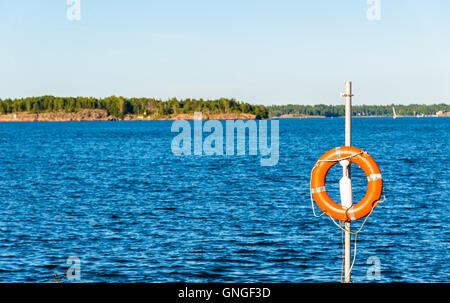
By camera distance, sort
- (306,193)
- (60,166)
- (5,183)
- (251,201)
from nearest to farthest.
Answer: (251,201) < (306,193) < (5,183) < (60,166)

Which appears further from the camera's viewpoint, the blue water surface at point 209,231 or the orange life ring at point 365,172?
the blue water surface at point 209,231

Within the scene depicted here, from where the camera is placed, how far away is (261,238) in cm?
1933

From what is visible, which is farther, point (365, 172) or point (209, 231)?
point (209, 231)

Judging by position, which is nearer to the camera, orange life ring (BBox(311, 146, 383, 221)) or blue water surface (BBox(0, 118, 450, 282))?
orange life ring (BBox(311, 146, 383, 221))

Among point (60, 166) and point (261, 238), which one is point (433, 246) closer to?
point (261, 238)

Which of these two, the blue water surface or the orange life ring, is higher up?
the orange life ring

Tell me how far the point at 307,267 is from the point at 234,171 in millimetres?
31199

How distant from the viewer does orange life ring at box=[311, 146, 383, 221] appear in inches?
348

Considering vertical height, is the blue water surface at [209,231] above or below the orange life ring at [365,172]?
below

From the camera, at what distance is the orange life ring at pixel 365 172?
8.83 meters

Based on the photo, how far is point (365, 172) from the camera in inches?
342

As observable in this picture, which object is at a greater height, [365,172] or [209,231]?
[365,172]

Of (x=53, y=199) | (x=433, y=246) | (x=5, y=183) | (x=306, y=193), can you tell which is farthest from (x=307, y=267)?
(x=5, y=183)
